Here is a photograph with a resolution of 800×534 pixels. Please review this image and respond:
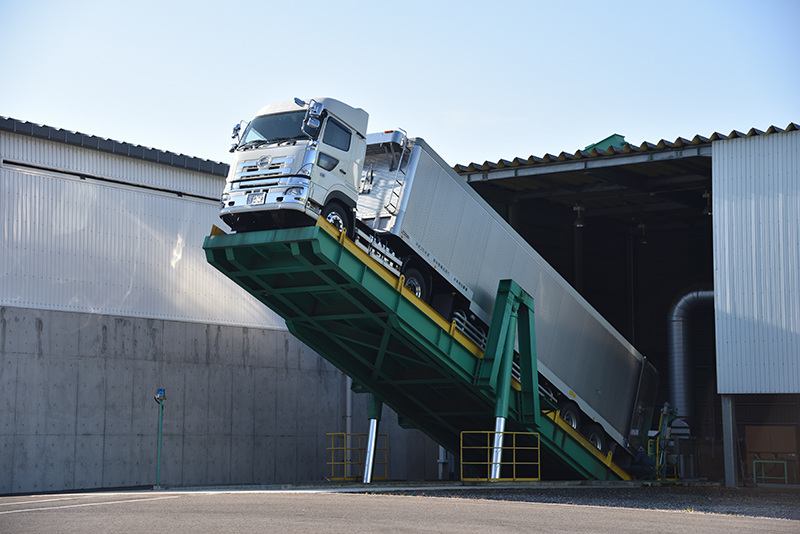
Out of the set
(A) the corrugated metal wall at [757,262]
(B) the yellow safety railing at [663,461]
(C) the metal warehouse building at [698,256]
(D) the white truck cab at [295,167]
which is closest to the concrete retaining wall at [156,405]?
(C) the metal warehouse building at [698,256]

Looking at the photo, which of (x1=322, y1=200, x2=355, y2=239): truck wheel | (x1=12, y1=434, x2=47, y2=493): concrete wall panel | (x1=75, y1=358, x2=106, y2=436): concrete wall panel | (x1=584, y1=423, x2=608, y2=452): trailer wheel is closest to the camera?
(x1=322, y1=200, x2=355, y2=239): truck wheel

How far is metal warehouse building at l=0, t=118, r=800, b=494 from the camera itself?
20203mm

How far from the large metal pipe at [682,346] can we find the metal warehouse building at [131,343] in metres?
9.57

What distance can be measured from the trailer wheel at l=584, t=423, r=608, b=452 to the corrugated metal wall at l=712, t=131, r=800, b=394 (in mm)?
2964

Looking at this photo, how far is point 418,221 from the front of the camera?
645 inches

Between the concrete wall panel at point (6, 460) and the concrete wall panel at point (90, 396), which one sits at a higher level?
the concrete wall panel at point (90, 396)

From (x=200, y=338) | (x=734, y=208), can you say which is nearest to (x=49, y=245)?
(x=200, y=338)

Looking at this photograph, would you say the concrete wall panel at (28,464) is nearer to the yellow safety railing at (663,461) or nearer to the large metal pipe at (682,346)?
the yellow safety railing at (663,461)

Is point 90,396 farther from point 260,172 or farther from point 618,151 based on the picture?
point 618,151

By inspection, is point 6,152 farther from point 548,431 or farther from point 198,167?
point 548,431

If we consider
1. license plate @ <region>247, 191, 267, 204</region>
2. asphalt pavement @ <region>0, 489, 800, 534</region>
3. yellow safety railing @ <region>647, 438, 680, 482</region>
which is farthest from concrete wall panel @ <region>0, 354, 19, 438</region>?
yellow safety railing @ <region>647, 438, 680, 482</region>

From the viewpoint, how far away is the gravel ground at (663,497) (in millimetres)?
14125

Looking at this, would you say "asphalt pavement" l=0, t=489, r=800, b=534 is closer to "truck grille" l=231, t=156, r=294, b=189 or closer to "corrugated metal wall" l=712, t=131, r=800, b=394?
"truck grille" l=231, t=156, r=294, b=189

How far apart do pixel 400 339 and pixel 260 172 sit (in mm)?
4266
